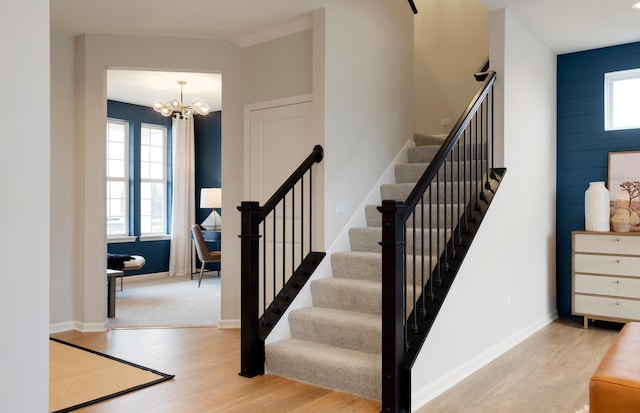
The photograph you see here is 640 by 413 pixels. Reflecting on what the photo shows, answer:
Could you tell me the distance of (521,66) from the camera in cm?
468

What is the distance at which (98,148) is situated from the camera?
5.16m

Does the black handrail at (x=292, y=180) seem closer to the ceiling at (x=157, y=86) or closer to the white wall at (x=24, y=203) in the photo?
the white wall at (x=24, y=203)

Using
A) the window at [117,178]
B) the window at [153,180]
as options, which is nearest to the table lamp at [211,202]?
the window at [153,180]

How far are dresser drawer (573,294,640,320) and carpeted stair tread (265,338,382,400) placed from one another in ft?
8.80

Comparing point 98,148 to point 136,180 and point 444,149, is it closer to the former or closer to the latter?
point 444,149

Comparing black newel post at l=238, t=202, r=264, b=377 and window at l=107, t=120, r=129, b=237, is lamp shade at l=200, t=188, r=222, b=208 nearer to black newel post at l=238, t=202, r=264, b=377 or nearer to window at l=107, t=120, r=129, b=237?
window at l=107, t=120, r=129, b=237

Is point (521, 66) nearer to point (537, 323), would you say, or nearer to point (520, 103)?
point (520, 103)

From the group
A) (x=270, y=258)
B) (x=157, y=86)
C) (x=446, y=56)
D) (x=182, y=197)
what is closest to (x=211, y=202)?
(x=182, y=197)

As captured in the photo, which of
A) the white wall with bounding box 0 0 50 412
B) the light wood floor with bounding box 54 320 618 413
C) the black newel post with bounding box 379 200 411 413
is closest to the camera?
the white wall with bounding box 0 0 50 412

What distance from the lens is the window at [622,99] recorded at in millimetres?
5246

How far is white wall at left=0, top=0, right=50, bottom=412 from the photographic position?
6.27ft

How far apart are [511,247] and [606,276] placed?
3.98 ft

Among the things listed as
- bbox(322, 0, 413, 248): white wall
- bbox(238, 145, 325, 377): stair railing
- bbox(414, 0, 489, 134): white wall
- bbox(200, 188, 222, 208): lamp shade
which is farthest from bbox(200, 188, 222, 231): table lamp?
bbox(322, 0, 413, 248): white wall

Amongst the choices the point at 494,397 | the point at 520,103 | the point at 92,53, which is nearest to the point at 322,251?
the point at 494,397
